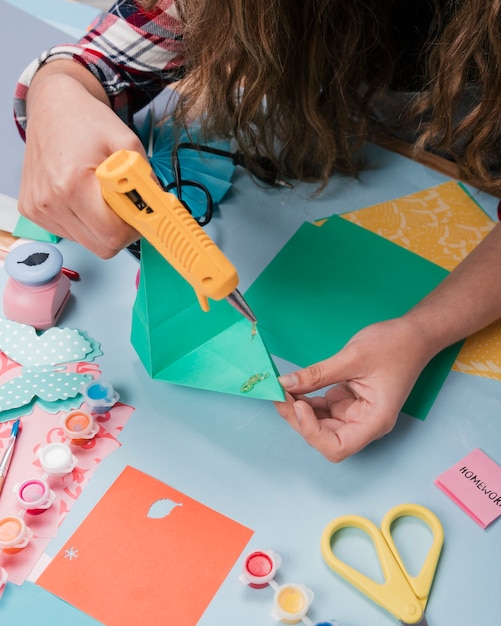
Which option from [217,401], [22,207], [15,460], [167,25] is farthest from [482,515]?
[167,25]

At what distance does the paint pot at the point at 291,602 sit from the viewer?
56 centimetres

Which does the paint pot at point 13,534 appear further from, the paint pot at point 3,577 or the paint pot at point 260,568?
the paint pot at point 260,568

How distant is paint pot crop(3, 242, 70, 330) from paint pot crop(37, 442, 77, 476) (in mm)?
161

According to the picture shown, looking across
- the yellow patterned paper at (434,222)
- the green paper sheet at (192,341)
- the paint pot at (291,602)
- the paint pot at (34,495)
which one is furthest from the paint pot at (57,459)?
the yellow patterned paper at (434,222)

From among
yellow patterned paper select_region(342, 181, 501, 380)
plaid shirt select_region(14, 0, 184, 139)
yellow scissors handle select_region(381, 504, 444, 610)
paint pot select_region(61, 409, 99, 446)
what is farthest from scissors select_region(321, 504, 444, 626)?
plaid shirt select_region(14, 0, 184, 139)

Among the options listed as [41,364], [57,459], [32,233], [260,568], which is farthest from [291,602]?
[32,233]

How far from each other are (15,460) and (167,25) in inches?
22.1

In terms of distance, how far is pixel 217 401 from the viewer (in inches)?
28.1

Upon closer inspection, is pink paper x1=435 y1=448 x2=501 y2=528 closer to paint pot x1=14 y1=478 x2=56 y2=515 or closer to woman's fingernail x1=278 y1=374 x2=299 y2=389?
woman's fingernail x1=278 y1=374 x2=299 y2=389

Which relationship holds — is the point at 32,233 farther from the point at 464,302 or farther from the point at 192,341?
the point at 464,302

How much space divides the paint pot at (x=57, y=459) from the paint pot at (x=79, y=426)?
2 centimetres

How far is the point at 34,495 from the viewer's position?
61 centimetres

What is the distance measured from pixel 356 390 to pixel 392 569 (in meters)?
0.17

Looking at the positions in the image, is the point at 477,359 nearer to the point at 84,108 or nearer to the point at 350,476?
the point at 350,476
